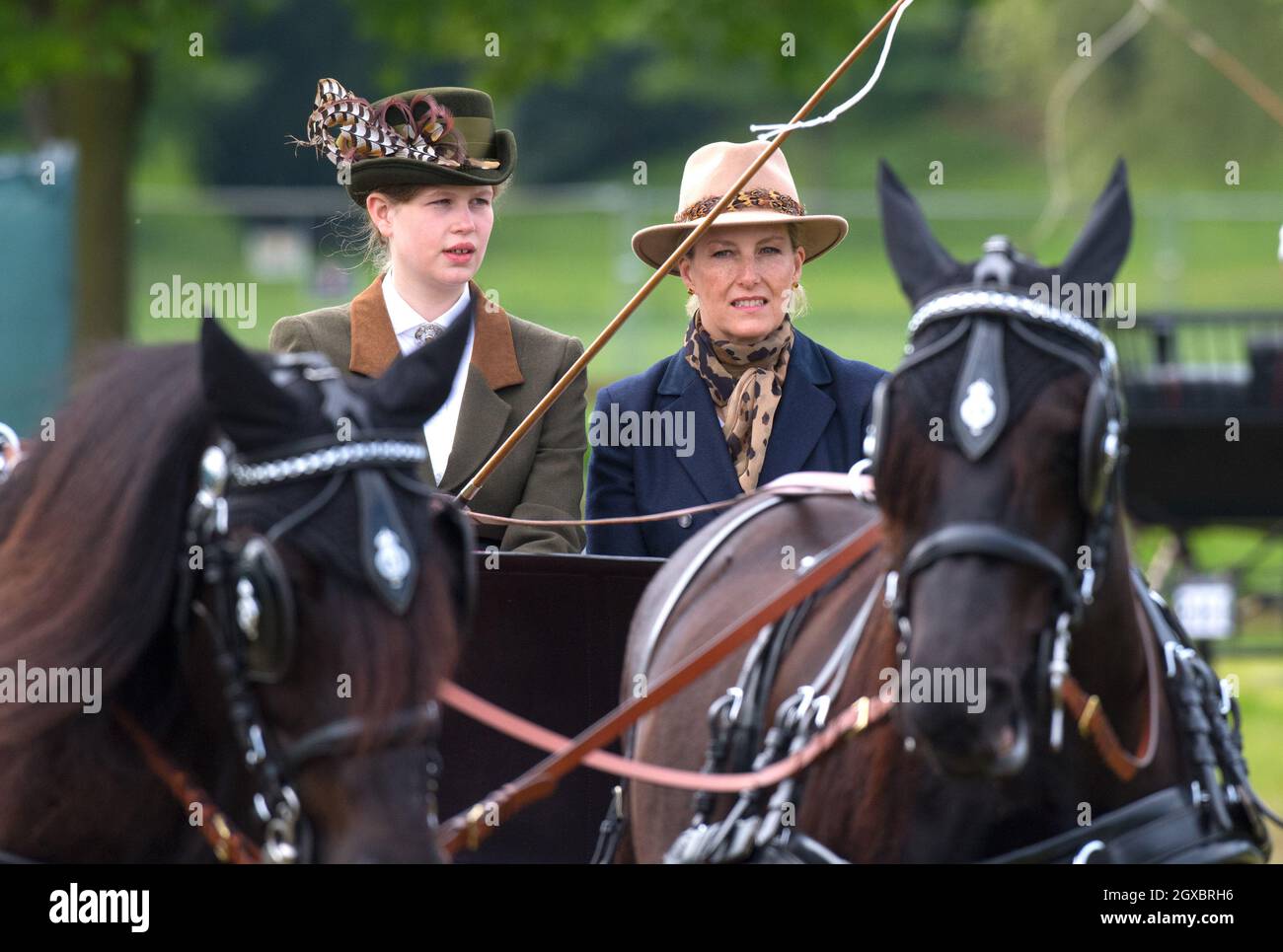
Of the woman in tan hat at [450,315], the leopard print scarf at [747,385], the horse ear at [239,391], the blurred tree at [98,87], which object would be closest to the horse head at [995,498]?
the horse ear at [239,391]

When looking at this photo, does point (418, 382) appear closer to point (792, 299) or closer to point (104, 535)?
point (104, 535)

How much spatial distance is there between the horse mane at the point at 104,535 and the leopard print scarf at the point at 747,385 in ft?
6.20

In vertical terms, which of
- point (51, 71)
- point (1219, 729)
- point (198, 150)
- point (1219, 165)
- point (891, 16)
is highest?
point (198, 150)

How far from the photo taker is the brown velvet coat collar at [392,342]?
4336 mm

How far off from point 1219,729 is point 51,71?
11375mm

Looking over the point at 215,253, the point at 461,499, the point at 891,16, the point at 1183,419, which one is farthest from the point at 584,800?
the point at 215,253

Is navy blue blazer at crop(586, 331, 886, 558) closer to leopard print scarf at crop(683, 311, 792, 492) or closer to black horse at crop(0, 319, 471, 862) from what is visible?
leopard print scarf at crop(683, 311, 792, 492)

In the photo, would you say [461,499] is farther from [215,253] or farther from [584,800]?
[215,253]

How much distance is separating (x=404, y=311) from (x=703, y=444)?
76cm

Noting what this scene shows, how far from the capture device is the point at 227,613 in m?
2.51

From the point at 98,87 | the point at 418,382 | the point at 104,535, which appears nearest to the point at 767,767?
the point at 418,382

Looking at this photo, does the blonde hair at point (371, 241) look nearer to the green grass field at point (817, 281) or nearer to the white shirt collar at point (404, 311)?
the white shirt collar at point (404, 311)

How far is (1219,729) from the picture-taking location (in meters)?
3.25
